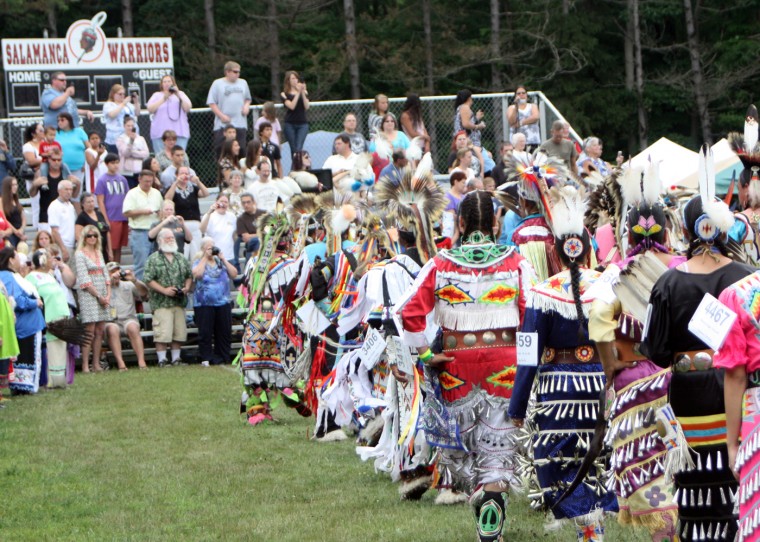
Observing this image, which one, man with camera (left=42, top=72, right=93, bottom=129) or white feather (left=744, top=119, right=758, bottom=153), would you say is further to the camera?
man with camera (left=42, top=72, right=93, bottom=129)

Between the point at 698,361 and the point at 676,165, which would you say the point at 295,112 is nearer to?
the point at 676,165

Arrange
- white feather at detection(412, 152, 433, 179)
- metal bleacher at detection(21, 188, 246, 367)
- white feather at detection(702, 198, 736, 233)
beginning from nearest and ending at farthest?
white feather at detection(702, 198, 736, 233) < white feather at detection(412, 152, 433, 179) < metal bleacher at detection(21, 188, 246, 367)

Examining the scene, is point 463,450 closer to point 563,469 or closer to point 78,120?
point 563,469

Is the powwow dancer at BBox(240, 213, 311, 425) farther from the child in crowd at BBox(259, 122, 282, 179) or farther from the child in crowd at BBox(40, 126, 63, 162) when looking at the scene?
the child in crowd at BBox(40, 126, 63, 162)

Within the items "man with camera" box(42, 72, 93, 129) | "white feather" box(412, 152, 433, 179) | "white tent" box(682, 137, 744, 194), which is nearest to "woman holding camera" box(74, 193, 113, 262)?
"man with camera" box(42, 72, 93, 129)

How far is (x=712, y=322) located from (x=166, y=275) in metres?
11.3

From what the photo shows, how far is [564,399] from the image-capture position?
5609 millimetres

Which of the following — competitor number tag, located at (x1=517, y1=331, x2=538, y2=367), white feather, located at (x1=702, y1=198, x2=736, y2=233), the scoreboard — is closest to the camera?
white feather, located at (x1=702, y1=198, x2=736, y2=233)

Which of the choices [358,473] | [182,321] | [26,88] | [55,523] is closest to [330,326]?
[358,473]

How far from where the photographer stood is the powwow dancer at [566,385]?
5.53 m

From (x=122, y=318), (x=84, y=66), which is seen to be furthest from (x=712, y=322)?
(x=84, y=66)

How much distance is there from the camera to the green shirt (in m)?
14.9

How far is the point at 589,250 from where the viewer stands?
5730 millimetres

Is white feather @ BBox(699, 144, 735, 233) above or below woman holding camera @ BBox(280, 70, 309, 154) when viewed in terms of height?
below
